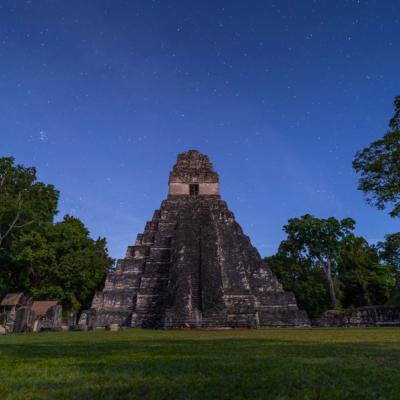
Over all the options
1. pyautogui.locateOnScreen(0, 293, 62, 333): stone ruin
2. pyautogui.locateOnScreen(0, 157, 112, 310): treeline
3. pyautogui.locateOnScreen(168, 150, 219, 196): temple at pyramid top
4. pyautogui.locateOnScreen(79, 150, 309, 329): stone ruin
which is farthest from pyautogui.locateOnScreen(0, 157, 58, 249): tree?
pyautogui.locateOnScreen(168, 150, 219, 196): temple at pyramid top

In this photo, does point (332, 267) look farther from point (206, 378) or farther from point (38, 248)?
point (206, 378)

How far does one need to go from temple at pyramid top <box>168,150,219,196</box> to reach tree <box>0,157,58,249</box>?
901 cm

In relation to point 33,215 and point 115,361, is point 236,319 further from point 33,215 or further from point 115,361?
point 33,215

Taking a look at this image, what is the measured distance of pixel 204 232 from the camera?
20078 millimetres

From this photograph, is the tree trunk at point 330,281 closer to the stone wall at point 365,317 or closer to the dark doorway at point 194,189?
the stone wall at point 365,317

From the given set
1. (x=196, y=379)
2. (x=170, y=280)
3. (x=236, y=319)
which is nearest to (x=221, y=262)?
(x=170, y=280)

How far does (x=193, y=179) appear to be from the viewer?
25.5 meters

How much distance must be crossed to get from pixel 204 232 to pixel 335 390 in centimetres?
1795

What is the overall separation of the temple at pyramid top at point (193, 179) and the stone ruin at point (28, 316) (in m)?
10.9

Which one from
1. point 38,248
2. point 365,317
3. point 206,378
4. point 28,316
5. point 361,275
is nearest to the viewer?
point 206,378

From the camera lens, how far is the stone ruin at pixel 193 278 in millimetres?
14117

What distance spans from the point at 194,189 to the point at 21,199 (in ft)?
39.0

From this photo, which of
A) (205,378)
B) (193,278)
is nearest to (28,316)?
(193,278)

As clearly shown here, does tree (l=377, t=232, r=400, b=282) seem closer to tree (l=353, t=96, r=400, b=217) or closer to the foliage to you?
the foliage
